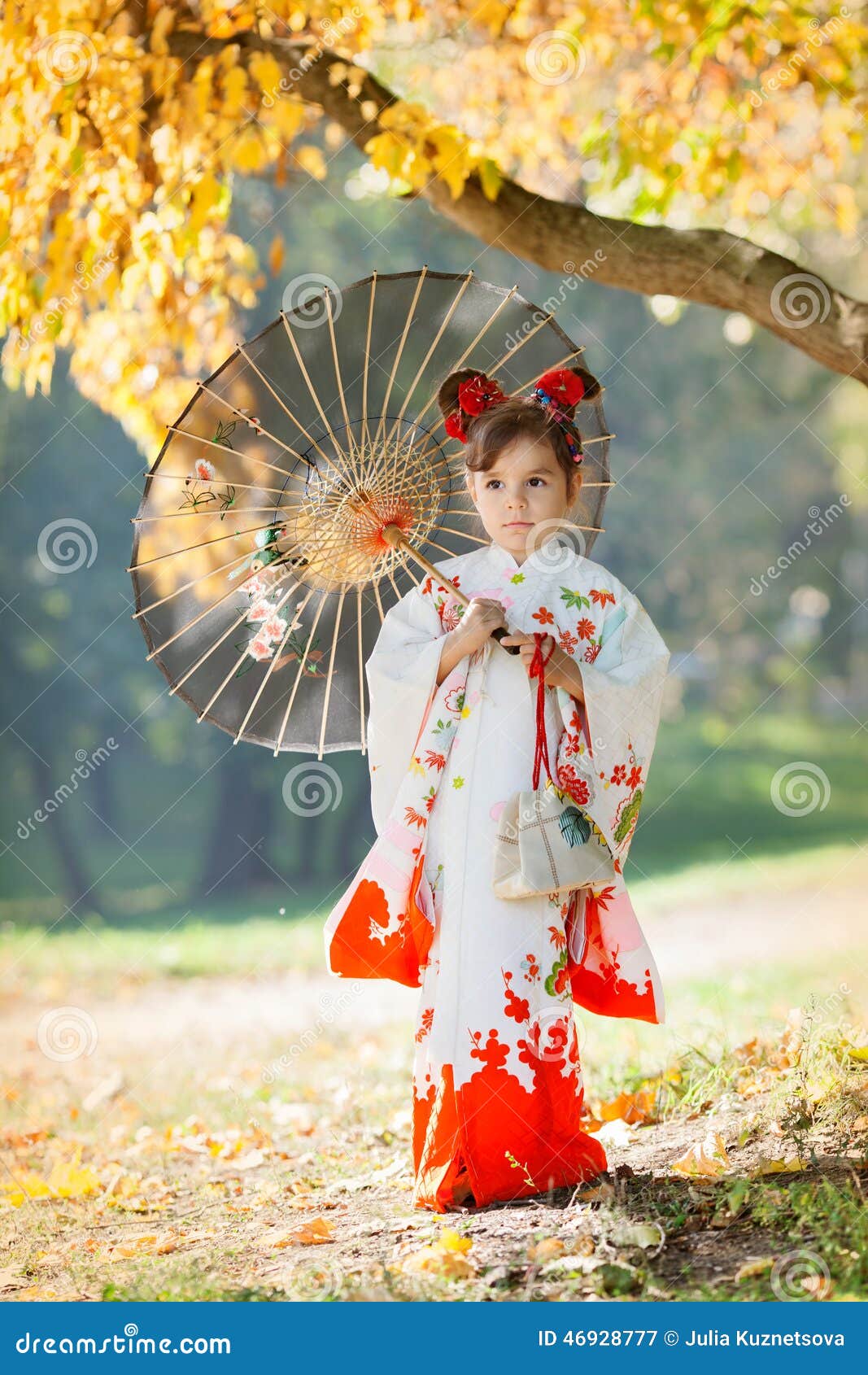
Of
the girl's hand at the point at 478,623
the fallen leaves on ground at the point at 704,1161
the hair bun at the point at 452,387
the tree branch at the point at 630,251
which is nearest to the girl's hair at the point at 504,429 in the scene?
the hair bun at the point at 452,387

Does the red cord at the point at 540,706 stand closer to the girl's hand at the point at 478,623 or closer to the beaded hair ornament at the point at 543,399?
the girl's hand at the point at 478,623

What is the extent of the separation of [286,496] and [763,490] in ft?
60.9

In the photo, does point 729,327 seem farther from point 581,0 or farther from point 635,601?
point 635,601

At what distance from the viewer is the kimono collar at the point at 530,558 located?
352cm

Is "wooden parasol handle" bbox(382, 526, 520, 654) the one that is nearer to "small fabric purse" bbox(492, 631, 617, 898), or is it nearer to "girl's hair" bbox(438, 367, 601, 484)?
"small fabric purse" bbox(492, 631, 617, 898)

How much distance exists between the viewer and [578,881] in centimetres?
321

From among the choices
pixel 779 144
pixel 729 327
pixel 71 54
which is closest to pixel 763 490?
pixel 729 327

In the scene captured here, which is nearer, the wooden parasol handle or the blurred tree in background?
the wooden parasol handle

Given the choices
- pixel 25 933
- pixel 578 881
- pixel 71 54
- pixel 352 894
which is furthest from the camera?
pixel 25 933

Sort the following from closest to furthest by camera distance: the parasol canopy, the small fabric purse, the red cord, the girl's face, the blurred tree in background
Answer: the small fabric purse → the red cord → the girl's face → the parasol canopy → the blurred tree in background

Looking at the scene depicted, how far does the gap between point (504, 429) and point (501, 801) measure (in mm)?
962

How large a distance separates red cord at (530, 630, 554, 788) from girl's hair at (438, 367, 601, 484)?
475mm

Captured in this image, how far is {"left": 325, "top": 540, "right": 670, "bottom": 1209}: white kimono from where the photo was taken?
131 inches

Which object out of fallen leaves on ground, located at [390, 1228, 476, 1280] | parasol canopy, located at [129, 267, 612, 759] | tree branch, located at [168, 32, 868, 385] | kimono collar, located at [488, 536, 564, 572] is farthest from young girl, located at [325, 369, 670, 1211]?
tree branch, located at [168, 32, 868, 385]
